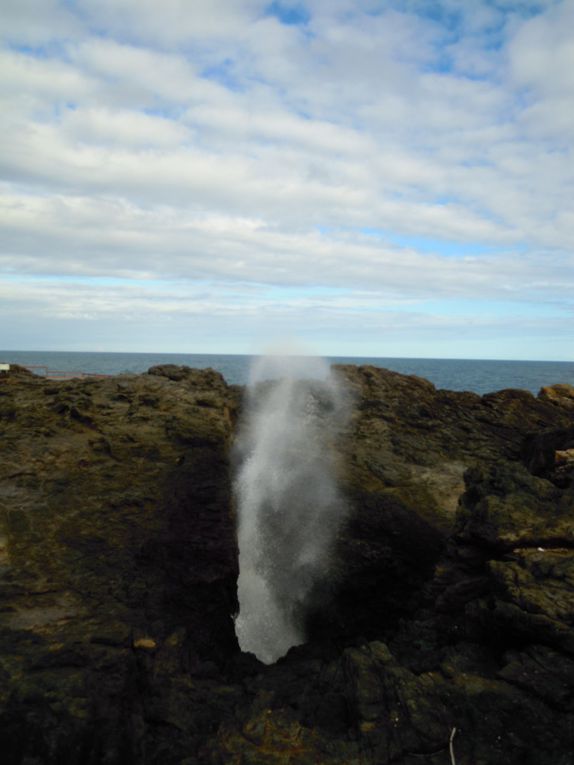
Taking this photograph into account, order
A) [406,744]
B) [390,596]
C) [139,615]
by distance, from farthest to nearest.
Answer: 1. [390,596]
2. [139,615]
3. [406,744]

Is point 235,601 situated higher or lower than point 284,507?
lower

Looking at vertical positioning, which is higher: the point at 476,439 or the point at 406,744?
the point at 476,439

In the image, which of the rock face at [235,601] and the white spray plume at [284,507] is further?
the white spray plume at [284,507]

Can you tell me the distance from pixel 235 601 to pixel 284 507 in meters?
3.30

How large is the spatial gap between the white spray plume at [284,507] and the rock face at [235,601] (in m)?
0.50

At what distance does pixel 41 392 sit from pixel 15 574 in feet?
19.7

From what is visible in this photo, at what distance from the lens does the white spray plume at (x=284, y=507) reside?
39.3 ft

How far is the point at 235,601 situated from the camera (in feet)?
34.7

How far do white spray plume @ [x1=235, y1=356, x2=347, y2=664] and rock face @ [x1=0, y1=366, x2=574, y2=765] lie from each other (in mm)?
502

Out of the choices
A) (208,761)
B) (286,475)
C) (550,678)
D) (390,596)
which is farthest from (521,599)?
(286,475)

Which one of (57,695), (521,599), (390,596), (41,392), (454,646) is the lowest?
(390,596)

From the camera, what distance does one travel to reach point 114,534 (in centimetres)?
951

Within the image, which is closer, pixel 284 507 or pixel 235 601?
pixel 235 601

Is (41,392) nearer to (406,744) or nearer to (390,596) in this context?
(390,596)
